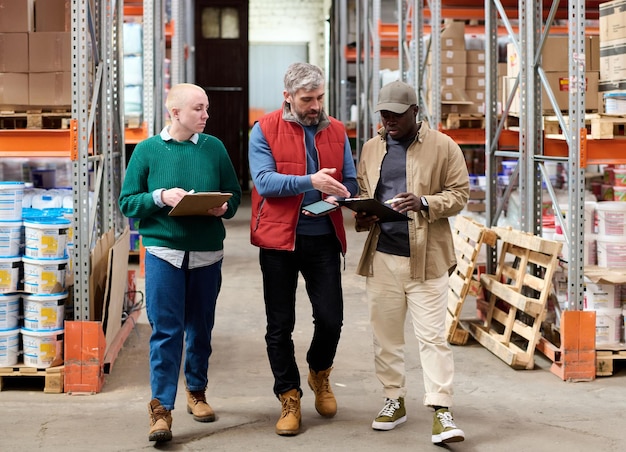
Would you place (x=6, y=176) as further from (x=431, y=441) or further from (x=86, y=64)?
A: (x=431, y=441)

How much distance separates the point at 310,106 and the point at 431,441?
1.92 meters

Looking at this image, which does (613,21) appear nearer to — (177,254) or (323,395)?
(323,395)

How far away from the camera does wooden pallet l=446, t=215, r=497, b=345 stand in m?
7.37

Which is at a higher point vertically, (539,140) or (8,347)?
(539,140)

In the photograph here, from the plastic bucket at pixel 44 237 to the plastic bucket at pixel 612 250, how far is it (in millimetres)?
3894

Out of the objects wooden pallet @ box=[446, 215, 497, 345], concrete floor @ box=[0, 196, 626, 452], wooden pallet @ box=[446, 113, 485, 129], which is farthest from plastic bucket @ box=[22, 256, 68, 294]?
wooden pallet @ box=[446, 113, 485, 129]

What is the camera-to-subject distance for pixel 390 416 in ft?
16.7

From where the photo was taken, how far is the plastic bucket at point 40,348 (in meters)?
5.97

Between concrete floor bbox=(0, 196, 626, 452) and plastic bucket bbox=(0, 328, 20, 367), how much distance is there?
0.65ft

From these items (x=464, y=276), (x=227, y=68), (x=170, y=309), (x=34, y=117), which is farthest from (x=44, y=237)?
(x=227, y=68)

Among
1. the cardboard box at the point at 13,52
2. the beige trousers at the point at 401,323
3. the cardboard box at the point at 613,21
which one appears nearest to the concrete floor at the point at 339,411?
the beige trousers at the point at 401,323

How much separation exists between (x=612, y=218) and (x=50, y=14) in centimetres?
445

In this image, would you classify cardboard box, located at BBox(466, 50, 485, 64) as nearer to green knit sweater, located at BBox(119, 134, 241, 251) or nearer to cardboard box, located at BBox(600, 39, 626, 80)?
cardboard box, located at BBox(600, 39, 626, 80)

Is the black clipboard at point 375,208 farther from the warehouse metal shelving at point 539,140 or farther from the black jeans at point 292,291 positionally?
the warehouse metal shelving at point 539,140
